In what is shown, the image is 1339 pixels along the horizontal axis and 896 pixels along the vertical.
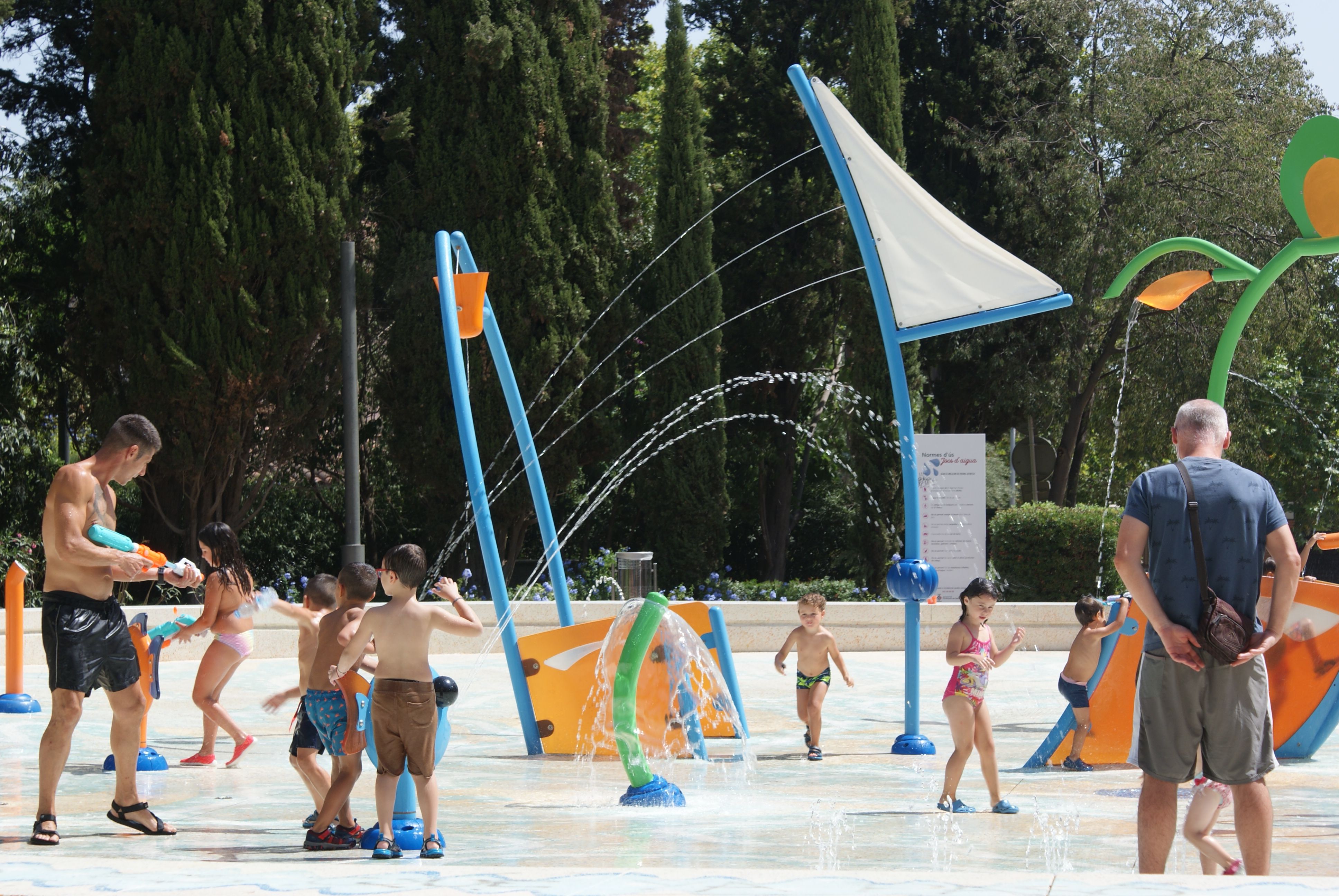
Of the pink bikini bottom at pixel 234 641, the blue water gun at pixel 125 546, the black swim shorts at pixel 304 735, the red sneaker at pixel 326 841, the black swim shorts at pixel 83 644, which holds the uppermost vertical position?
the blue water gun at pixel 125 546

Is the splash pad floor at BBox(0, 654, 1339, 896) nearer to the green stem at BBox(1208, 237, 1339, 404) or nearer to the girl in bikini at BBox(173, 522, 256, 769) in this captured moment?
the girl in bikini at BBox(173, 522, 256, 769)

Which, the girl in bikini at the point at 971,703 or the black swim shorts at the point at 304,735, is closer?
the black swim shorts at the point at 304,735

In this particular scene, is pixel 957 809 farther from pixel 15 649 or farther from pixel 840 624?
pixel 840 624

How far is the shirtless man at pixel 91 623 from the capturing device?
511cm

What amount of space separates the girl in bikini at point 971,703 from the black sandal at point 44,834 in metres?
3.76

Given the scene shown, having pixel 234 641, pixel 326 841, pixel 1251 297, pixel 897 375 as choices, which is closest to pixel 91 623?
pixel 326 841

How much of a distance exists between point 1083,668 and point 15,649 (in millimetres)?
7671

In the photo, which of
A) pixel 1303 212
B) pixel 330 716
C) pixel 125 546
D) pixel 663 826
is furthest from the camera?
pixel 1303 212

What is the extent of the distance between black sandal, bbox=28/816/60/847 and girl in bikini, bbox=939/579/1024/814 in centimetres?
376

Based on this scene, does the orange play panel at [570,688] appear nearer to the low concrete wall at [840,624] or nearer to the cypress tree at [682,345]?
the low concrete wall at [840,624]

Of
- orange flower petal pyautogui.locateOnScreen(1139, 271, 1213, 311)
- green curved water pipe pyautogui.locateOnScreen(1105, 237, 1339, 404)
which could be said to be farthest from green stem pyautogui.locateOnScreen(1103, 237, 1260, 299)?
orange flower petal pyautogui.locateOnScreen(1139, 271, 1213, 311)

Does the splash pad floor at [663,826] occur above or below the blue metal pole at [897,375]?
below

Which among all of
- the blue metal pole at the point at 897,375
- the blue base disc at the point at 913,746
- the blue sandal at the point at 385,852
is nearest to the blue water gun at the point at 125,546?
the blue sandal at the point at 385,852

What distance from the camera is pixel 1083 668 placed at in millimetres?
7211
